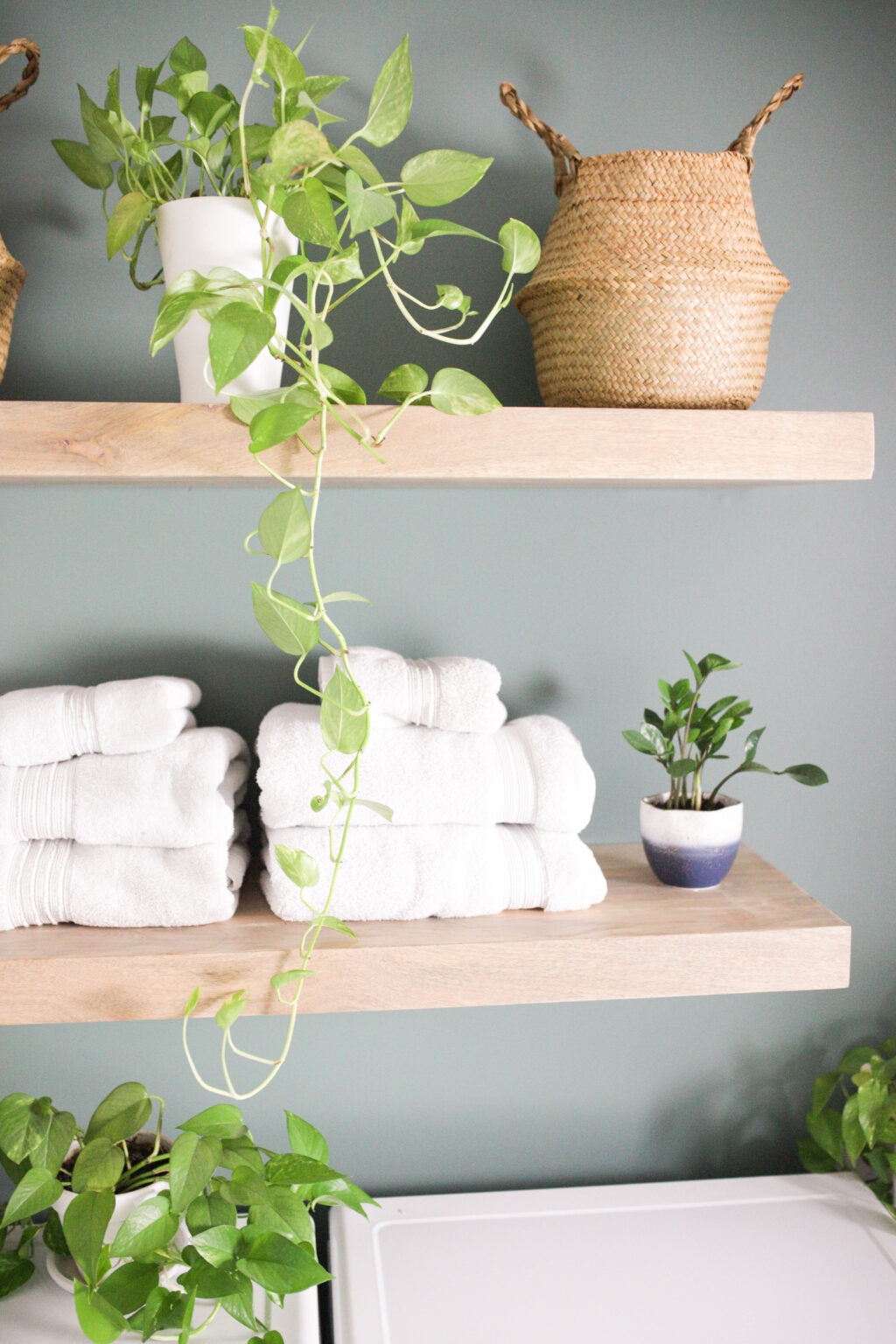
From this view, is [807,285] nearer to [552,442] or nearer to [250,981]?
[552,442]

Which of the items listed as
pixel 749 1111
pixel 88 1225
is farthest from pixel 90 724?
pixel 749 1111

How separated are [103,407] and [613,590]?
563 millimetres

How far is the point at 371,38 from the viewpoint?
1.04 meters

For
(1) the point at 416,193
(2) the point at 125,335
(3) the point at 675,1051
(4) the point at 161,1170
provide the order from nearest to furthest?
(1) the point at 416,193
(4) the point at 161,1170
(2) the point at 125,335
(3) the point at 675,1051

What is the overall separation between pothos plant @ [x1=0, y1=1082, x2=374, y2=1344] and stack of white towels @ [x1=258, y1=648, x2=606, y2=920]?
0.20 meters

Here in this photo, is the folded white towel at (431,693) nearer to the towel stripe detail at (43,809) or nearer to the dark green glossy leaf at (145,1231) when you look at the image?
the towel stripe detail at (43,809)

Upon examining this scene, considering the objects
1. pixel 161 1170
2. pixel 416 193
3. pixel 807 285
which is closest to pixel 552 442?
pixel 416 193

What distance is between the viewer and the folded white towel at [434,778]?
89cm

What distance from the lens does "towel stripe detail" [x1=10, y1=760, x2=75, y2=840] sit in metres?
0.88

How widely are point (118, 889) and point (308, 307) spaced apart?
0.50 metres

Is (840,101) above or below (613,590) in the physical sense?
above

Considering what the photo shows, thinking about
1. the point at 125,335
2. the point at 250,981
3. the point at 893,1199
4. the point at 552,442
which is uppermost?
the point at 125,335

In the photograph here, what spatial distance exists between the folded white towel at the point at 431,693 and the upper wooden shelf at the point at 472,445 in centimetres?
18

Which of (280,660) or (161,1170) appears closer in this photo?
(161,1170)
